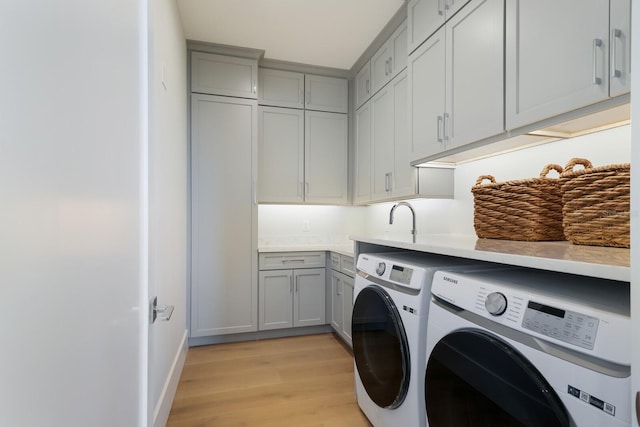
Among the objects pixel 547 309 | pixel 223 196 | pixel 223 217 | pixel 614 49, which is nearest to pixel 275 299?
pixel 223 217

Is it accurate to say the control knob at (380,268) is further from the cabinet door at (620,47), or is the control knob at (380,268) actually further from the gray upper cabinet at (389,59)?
the gray upper cabinet at (389,59)

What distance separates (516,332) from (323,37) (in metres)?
2.60

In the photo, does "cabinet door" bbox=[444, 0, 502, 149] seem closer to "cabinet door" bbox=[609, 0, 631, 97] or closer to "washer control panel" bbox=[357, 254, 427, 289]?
"cabinet door" bbox=[609, 0, 631, 97]

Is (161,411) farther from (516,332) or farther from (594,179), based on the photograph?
(594,179)

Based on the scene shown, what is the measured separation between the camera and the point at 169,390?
184cm

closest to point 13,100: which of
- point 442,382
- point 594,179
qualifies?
point 442,382

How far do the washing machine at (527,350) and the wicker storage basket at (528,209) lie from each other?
33 centimetres

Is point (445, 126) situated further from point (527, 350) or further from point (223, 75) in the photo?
point (223, 75)

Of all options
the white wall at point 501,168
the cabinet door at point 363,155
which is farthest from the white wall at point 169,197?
the white wall at point 501,168

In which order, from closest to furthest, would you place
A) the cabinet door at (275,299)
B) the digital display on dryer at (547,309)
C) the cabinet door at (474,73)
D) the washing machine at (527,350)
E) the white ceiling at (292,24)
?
1. the washing machine at (527,350)
2. the digital display on dryer at (547,309)
3. the cabinet door at (474,73)
4. the white ceiling at (292,24)
5. the cabinet door at (275,299)

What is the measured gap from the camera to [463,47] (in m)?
1.70

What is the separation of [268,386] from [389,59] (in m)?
2.61

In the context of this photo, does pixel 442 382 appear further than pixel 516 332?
Yes

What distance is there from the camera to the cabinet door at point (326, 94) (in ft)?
10.4
